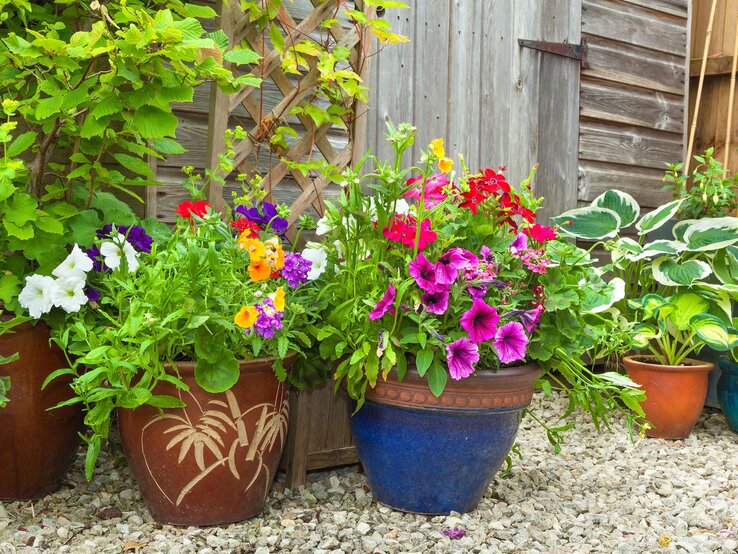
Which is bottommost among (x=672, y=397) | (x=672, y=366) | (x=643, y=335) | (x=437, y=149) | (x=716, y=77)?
(x=672, y=397)

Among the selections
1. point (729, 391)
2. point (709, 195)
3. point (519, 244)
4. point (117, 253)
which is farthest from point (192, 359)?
point (709, 195)

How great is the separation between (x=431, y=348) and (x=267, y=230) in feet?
1.69

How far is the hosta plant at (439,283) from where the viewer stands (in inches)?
68.1

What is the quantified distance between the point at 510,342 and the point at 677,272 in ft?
4.70

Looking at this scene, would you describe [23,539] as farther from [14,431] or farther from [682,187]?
[682,187]

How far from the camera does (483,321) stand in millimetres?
1725

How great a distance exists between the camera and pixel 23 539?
5.55ft

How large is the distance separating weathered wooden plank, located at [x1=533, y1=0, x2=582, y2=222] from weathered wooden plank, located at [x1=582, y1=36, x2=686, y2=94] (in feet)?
0.49

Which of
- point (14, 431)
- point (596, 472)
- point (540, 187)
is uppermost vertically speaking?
point (540, 187)

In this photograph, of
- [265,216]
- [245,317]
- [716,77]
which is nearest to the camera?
[245,317]

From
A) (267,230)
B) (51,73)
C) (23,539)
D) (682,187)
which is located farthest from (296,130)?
(682,187)

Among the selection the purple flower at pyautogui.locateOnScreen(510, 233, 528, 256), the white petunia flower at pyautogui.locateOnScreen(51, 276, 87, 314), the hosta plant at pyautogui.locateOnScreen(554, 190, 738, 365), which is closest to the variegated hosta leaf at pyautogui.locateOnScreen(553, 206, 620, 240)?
the hosta plant at pyautogui.locateOnScreen(554, 190, 738, 365)

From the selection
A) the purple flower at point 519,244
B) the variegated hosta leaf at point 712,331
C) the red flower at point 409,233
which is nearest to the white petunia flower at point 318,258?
the red flower at point 409,233

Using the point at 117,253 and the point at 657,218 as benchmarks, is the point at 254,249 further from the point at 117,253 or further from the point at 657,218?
the point at 657,218
